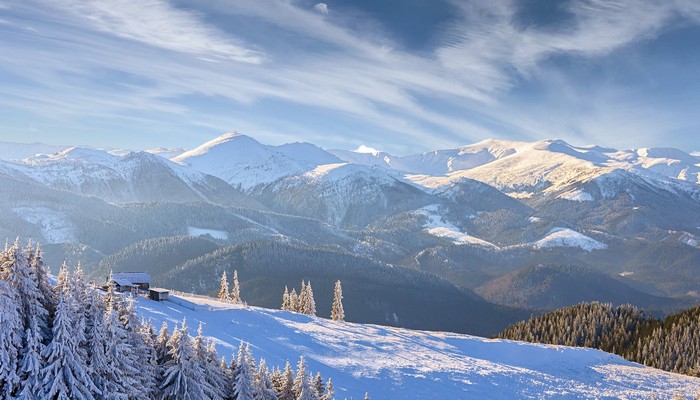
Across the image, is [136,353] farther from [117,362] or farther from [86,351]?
[86,351]

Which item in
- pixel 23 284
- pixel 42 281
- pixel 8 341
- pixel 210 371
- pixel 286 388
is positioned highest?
pixel 23 284

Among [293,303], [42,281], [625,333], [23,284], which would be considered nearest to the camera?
[23,284]

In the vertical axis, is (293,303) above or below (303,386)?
below

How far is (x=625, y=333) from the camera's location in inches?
5910

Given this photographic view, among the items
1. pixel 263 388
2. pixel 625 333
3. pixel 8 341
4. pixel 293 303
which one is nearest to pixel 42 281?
pixel 8 341

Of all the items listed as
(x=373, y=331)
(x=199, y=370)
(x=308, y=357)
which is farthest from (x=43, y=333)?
(x=373, y=331)

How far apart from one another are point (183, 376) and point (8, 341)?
10811 millimetres

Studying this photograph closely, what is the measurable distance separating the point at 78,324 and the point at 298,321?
57.9 metres

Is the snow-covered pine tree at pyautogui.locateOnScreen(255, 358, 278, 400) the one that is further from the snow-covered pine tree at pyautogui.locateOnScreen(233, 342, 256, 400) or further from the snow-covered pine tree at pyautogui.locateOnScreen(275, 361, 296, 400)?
the snow-covered pine tree at pyautogui.locateOnScreen(275, 361, 296, 400)

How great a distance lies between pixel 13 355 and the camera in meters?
28.5

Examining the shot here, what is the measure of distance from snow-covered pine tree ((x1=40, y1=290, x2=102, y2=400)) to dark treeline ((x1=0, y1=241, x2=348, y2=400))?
2.0 inches

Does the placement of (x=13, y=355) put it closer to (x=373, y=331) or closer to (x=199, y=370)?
(x=199, y=370)

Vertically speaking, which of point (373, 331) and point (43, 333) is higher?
point (43, 333)

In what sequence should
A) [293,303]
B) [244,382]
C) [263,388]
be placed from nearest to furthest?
1. [244,382]
2. [263,388]
3. [293,303]
